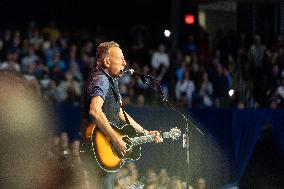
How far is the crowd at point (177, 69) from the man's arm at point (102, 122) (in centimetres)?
805

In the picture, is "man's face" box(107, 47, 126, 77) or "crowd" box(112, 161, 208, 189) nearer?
"man's face" box(107, 47, 126, 77)

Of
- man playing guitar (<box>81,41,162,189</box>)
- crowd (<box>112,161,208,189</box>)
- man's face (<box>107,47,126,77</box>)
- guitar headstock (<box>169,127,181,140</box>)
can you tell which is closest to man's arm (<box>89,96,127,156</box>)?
man playing guitar (<box>81,41,162,189</box>)

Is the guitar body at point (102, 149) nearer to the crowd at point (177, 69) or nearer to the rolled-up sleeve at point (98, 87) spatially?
the rolled-up sleeve at point (98, 87)

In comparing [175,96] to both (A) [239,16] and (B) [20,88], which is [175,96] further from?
(B) [20,88]

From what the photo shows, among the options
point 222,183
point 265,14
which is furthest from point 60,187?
point 265,14

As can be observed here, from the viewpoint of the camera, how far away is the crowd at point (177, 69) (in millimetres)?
15273

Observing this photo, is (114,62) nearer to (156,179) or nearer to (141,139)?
(141,139)

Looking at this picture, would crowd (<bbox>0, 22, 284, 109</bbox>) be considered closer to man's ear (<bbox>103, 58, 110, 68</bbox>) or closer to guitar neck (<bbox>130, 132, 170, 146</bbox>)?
guitar neck (<bbox>130, 132, 170, 146</bbox>)

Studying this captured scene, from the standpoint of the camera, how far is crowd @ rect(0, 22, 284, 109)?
1527 centimetres

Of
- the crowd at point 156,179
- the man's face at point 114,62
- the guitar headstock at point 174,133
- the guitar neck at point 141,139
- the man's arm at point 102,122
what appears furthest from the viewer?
the crowd at point 156,179

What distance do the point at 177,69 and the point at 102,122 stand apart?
10.5m

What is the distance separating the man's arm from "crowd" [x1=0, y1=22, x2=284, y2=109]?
8052 millimetres

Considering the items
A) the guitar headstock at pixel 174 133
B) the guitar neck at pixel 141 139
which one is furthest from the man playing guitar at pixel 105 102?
the guitar headstock at pixel 174 133

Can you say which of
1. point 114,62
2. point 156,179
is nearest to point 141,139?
point 114,62
